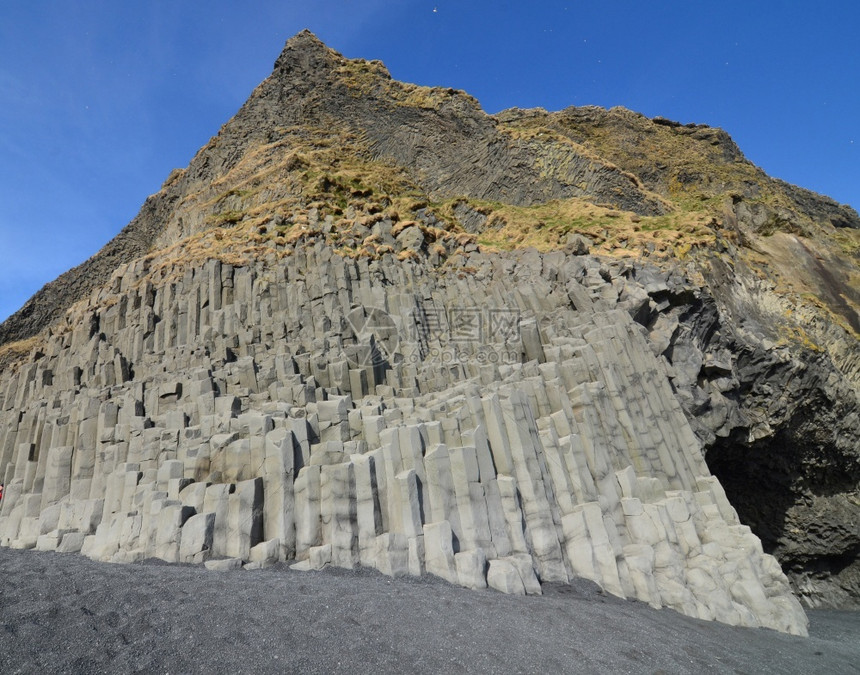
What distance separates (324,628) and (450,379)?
921cm

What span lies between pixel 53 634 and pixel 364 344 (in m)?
10.7

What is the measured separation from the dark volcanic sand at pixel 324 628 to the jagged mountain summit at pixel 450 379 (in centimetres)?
104

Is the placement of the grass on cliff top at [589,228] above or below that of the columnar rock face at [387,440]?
above

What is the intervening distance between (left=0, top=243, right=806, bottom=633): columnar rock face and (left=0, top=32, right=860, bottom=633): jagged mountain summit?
0.23 feet

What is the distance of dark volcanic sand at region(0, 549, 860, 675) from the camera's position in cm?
477

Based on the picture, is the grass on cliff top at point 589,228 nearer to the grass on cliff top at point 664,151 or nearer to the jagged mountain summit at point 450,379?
the jagged mountain summit at point 450,379

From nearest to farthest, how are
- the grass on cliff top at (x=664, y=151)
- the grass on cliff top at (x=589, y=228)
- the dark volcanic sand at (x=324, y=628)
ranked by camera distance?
the dark volcanic sand at (x=324, y=628)
the grass on cliff top at (x=589, y=228)
the grass on cliff top at (x=664, y=151)

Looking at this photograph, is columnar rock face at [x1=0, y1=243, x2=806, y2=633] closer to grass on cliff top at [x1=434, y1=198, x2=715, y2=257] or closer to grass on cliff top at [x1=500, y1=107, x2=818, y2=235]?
grass on cliff top at [x1=434, y1=198, x2=715, y2=257]

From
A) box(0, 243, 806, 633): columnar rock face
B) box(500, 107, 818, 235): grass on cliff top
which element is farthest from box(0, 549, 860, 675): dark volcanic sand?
box(500, 107, 818, 235): grass on cliff top

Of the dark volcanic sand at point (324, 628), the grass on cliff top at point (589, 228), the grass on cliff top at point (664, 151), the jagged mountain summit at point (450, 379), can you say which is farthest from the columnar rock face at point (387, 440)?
the grass on cliff top at point (664, 151)

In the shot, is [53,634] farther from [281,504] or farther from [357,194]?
[357,194]

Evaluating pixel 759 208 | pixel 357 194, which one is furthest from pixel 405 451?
pixel 759 208

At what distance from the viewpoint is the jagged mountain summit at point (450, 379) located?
9.38 metres

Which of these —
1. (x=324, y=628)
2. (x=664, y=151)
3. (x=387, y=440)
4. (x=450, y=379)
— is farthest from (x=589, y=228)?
(x=664, y=151)
